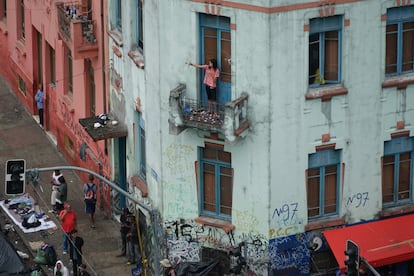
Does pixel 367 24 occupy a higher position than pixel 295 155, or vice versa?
pixel 367 24

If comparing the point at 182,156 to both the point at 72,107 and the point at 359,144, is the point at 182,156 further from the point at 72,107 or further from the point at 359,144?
the point at 72,107

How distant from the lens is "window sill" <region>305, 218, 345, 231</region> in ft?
170

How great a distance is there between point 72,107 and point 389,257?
17.4 metres

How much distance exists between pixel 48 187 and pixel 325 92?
16.7 m

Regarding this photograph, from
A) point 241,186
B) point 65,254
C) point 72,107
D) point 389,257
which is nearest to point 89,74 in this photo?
point 72,107

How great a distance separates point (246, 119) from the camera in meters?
50.5

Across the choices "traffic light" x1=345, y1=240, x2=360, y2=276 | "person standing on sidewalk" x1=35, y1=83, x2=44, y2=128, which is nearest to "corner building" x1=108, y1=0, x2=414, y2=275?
"traffic light" x1=345, y1=240, x2=360, y2=276

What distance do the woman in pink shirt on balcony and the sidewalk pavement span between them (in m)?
8.45

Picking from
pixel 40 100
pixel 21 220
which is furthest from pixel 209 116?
pixel 40 100

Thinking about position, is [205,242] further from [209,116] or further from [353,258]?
[353,258]

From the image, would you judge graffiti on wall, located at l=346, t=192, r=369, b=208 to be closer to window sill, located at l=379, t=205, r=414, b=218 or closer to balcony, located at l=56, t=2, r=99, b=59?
window sill, located at l=379, t=205, r=414, b=218

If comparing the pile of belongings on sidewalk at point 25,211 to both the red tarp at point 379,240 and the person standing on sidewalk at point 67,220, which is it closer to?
the person standing on sidewalk at point 67,220

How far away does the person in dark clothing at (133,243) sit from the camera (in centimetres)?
5588

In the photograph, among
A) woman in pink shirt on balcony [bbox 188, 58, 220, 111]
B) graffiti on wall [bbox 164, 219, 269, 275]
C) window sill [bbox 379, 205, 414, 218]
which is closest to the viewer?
woman in pink shirt on balcony [bbox 188, 58, 220, 111]
